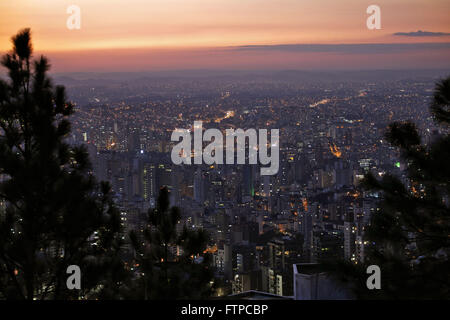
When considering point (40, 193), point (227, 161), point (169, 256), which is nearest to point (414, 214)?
point (169, 256)

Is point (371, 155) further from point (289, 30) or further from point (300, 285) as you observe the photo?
point (300, 285)

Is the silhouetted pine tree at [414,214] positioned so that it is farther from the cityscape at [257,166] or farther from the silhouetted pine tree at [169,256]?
the cityscape at [257,166]

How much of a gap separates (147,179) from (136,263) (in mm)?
2927

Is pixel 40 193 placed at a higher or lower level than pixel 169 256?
higher

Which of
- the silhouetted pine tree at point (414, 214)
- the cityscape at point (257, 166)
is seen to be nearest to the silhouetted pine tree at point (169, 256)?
the silhouetted pine tree at point (414, 214)

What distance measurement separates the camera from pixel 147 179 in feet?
19.9

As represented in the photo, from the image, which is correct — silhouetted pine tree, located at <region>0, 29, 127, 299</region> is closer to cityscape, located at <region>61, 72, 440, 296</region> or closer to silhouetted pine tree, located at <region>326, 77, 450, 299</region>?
cityscape, located at <region>61, 72, 440, 296</region>

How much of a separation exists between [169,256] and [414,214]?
153 centimetres

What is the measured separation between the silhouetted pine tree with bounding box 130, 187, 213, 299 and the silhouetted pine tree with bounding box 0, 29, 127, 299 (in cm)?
24

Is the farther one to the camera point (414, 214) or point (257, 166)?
point (257, 166)

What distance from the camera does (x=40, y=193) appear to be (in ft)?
9.83

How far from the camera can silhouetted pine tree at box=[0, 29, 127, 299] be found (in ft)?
9.70

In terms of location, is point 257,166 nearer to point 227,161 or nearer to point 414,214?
point 227,161

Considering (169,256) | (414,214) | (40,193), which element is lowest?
(169,256)
